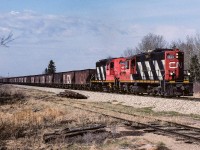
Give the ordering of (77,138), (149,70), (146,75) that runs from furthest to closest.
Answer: (146,75), (149,70), (77,138)

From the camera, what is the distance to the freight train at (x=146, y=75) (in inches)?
1027

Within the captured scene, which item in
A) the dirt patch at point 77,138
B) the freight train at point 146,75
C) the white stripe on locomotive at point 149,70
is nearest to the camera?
the dirt patch at point 77,138

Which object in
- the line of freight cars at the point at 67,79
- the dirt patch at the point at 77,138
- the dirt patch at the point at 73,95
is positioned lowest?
the dirt patch at the point at 77,138

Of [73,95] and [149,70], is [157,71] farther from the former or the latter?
[73,95]

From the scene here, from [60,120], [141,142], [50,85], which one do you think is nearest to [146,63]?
[60,120]

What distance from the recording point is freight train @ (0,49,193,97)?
85.6 feet

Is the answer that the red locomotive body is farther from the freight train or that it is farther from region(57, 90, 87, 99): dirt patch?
region(57, 90, 87, 99): dirt patch

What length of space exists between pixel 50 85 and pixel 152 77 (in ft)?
125

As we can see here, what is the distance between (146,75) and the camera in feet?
96.9

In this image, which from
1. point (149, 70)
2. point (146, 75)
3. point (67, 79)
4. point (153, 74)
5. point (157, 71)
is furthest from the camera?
point (67, 79)

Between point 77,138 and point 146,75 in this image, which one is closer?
point 77,138

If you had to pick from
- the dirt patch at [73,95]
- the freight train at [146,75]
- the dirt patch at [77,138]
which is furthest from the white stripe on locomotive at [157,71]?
the dirt patch at [77,138]

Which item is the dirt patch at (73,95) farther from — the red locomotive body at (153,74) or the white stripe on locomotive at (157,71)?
the white stripe on locomotive at (157,71)

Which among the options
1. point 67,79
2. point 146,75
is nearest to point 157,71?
point 146,75
